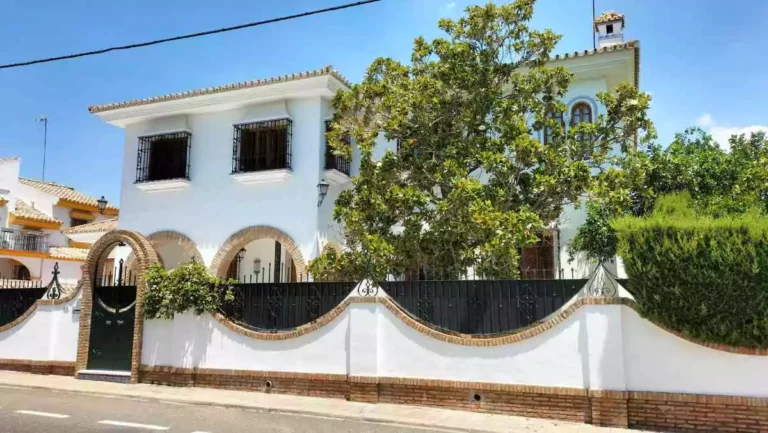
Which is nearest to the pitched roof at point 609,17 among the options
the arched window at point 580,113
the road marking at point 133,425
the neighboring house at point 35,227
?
the arched window at point 580,113

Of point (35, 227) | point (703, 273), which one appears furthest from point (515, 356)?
point (35, 227)

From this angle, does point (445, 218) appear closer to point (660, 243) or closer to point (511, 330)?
point (511, 330)

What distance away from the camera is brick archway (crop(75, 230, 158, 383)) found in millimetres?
10273

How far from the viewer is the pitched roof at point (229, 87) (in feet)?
42.9

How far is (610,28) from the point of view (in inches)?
583

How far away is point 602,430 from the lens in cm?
688

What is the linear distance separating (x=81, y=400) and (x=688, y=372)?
9174mm

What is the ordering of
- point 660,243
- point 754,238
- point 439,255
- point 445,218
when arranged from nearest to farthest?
point 754,238 → point 660,243 → point 445,218 → point 439,255

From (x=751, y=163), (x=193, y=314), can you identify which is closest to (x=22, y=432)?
(x=193, y=314)

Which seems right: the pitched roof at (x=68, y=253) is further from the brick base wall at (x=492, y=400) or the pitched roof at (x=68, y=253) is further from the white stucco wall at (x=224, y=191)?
the brick base wall at (x=492, y=400)

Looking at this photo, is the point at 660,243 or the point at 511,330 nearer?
the point at 660,243

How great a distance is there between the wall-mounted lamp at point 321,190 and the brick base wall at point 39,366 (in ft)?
20.7

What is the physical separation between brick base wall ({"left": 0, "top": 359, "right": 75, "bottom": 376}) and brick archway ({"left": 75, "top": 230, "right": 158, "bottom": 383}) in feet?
1.32

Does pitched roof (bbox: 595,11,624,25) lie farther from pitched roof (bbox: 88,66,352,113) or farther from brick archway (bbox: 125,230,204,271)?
brick archway (bbox: 125,230,204,271)
